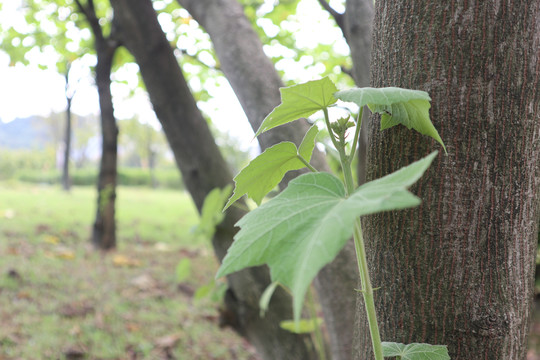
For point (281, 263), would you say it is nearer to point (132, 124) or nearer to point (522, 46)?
point (522, 46)

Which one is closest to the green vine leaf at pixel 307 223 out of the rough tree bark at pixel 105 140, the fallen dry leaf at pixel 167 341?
the fallen dry leaf at pixel 167 341

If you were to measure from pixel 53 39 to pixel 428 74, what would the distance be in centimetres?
695

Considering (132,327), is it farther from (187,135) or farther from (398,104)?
(398,104)

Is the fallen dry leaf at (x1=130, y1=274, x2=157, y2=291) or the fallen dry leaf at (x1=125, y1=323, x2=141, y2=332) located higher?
the fallen dry leaf at (x1=125, y1=323, x2=141, y2=332)

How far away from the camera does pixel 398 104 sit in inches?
27.0

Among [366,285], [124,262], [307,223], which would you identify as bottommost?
[124,262]

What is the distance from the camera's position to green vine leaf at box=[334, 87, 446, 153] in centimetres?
57

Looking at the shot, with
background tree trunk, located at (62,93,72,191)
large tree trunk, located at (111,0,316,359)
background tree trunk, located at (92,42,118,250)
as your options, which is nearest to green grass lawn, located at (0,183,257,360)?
large tree trunk, located at (111,0,316,359)

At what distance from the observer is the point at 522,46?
73 centimetres

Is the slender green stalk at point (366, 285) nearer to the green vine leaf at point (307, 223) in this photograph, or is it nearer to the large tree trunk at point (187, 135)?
the green vine leaf at point (307, 223)

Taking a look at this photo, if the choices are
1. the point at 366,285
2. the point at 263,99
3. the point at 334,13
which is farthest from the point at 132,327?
the point at 366,285

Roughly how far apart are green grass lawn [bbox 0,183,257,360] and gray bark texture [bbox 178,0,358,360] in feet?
2.06

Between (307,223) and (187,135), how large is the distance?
179 cm

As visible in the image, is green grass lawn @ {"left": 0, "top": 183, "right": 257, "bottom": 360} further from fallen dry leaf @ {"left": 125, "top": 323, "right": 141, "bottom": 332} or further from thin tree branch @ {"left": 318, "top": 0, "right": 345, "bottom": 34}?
thin tree branch @ {"left": 318, "top": 0, "right": 345, "bottom": 34}
